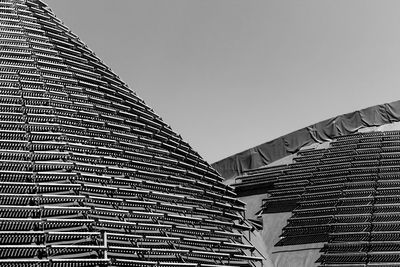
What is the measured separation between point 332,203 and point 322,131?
51.5ft

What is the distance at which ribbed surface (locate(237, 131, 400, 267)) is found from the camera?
34.2 metres

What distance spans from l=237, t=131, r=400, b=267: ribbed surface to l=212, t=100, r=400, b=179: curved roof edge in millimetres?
6044

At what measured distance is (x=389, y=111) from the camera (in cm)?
5250

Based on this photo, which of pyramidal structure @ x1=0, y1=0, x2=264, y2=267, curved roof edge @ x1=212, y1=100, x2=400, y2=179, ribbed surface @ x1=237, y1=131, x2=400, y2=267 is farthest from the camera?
curved roof edge @ x1=212, y1=100, x2=400, y2=179

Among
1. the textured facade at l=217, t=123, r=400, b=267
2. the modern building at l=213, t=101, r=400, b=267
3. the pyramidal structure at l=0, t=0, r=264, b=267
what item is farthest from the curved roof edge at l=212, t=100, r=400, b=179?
the pyramidal structure at l=0, t=0, r=264, b=267

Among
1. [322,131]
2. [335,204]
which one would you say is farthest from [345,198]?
[322,131]

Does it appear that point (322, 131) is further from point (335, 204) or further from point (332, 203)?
point (335, 204)

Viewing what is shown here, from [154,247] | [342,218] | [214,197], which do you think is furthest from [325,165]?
[154,247]

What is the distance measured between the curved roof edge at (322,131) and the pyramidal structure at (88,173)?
52.2 ft

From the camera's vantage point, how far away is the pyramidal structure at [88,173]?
996 inches

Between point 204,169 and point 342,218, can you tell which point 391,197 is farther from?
point 204,169

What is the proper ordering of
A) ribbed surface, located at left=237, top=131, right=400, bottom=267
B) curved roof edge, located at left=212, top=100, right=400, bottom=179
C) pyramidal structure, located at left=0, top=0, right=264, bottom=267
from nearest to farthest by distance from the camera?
pyramidal structure, located at left=0, top=0, right=264, bottom=267, ribbed surface, located at left=237, top=131, right=400, bottom=267, curved roof edge, located at left=212, top=100, right=400, bottom=179

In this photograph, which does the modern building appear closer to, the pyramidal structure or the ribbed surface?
the ribbed surface

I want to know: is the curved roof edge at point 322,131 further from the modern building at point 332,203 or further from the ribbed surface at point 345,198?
the ribbed surface at point 345,198
